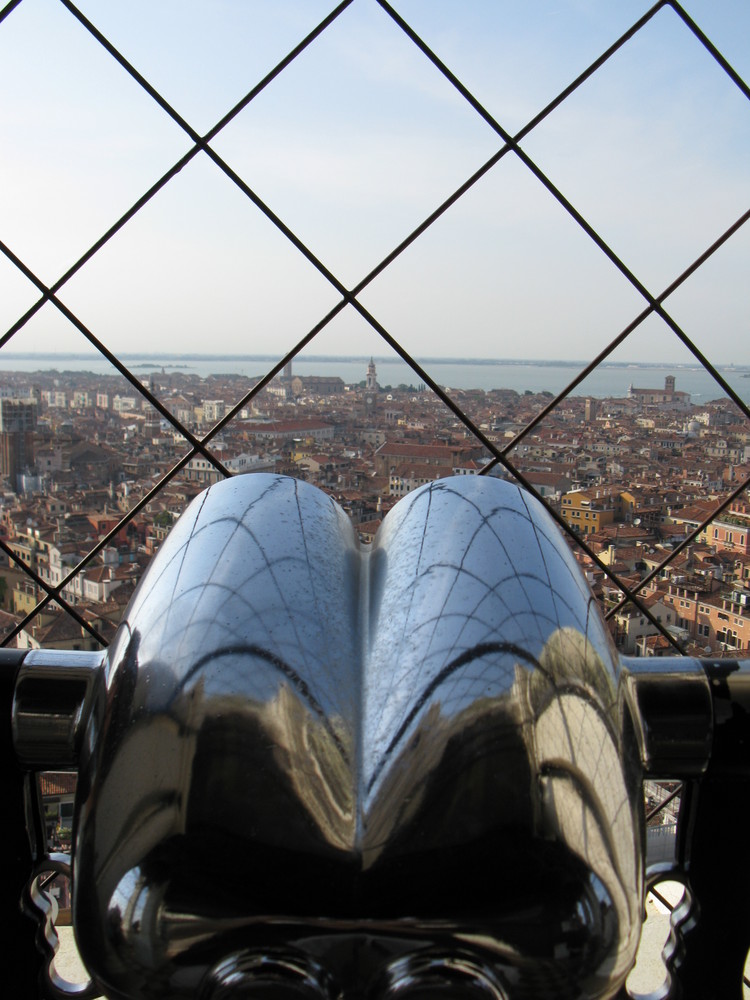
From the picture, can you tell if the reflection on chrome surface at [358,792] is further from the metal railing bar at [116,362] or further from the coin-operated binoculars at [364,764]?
the metal railing bar at [116,362]

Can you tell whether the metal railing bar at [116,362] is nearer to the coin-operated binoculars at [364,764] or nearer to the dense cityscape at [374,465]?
the dense cityscape at [374,465]

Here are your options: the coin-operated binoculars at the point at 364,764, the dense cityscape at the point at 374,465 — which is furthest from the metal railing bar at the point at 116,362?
the coin-operated binoculars at the point at 364,764

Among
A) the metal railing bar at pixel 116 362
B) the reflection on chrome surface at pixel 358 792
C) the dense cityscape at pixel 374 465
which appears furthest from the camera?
the dense cityscape at pixel 374 465

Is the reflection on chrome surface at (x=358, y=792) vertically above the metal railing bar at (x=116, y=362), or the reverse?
the metal railing bar at (x=116, y=362)

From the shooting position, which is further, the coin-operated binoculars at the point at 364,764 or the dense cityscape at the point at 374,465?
the dense cityscape at the point at 374,465

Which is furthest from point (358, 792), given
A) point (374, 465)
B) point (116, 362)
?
point (374, 465)

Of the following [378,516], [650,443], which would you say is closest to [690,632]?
[650,443]

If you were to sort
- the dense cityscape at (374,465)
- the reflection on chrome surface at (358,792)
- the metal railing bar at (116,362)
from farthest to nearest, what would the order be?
1. the dense cityscape at (374,465)
2. the metal railing bar at (116,362)
3. the reflection on chrome surface at (358,792)

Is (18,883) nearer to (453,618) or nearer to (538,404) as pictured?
(453,618)
